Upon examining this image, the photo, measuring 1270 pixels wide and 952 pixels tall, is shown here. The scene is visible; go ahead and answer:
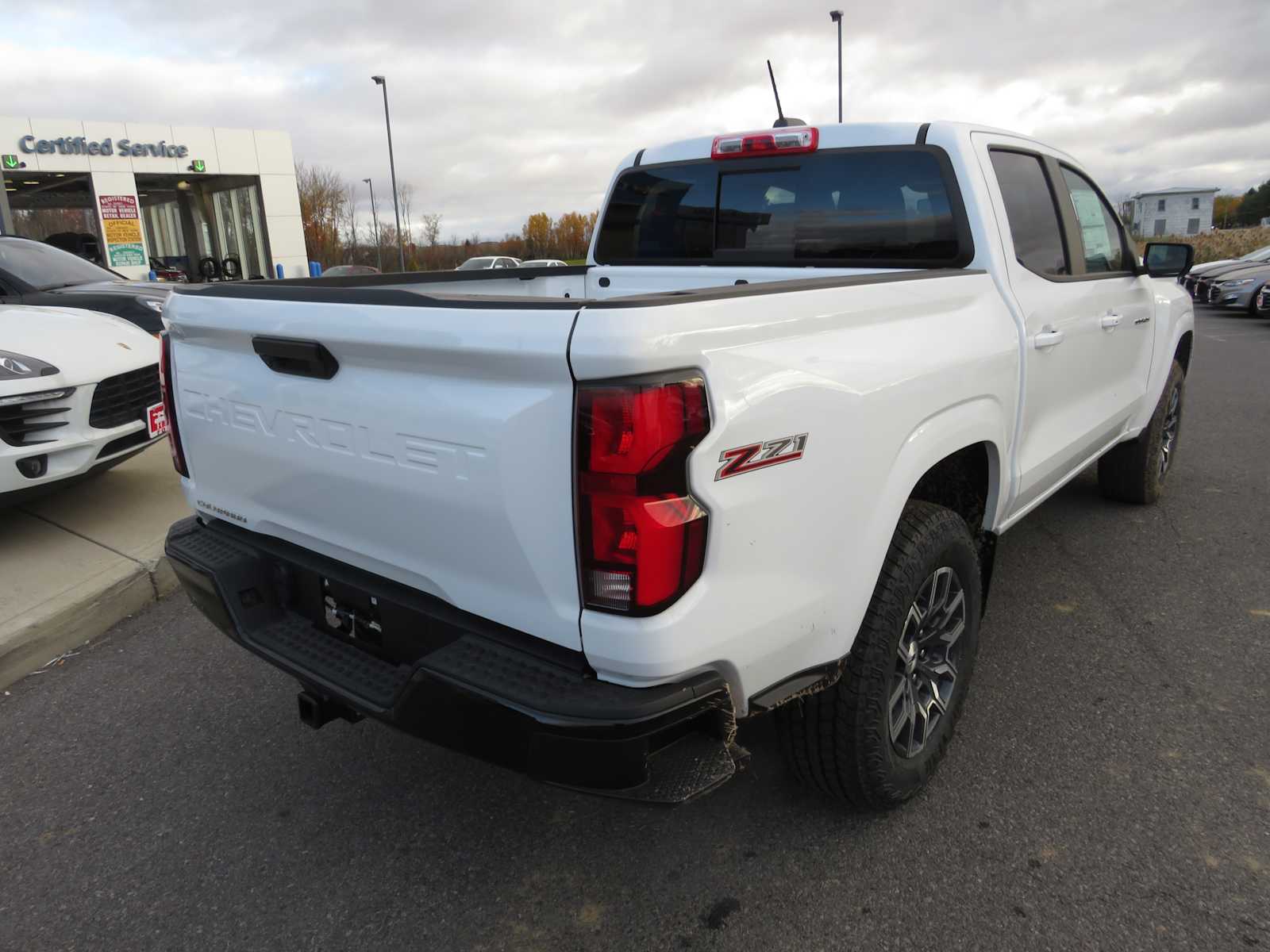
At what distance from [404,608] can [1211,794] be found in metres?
2.34

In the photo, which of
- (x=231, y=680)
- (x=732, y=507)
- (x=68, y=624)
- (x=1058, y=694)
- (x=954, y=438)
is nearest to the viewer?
(x=732, y=507)

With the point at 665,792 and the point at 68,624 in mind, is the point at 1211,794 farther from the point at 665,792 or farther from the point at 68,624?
the point at 68,624

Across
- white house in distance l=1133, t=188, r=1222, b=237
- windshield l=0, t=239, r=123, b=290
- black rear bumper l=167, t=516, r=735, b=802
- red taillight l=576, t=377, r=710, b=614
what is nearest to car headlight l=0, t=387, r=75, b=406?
black rear bumper l=167, t=516, r=735, b=802

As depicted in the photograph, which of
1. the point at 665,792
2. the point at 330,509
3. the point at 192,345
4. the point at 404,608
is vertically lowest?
the point at 665,792

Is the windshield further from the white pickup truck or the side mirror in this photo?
the side mirror

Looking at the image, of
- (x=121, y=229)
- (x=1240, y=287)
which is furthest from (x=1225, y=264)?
(x=121, y=229)

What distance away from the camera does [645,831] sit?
99.6 inches

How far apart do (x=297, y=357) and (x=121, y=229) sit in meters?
31.2

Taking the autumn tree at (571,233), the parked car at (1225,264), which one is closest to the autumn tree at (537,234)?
the autumn tree at (571,233)

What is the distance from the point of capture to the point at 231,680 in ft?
11.3

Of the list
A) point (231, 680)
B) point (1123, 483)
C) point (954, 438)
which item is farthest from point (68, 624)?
point (1123, 483)

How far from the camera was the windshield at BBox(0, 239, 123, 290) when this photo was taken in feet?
23.0

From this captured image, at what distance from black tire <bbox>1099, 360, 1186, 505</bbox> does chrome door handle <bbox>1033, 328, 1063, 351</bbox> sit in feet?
6.87

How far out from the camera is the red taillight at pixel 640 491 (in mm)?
1618
